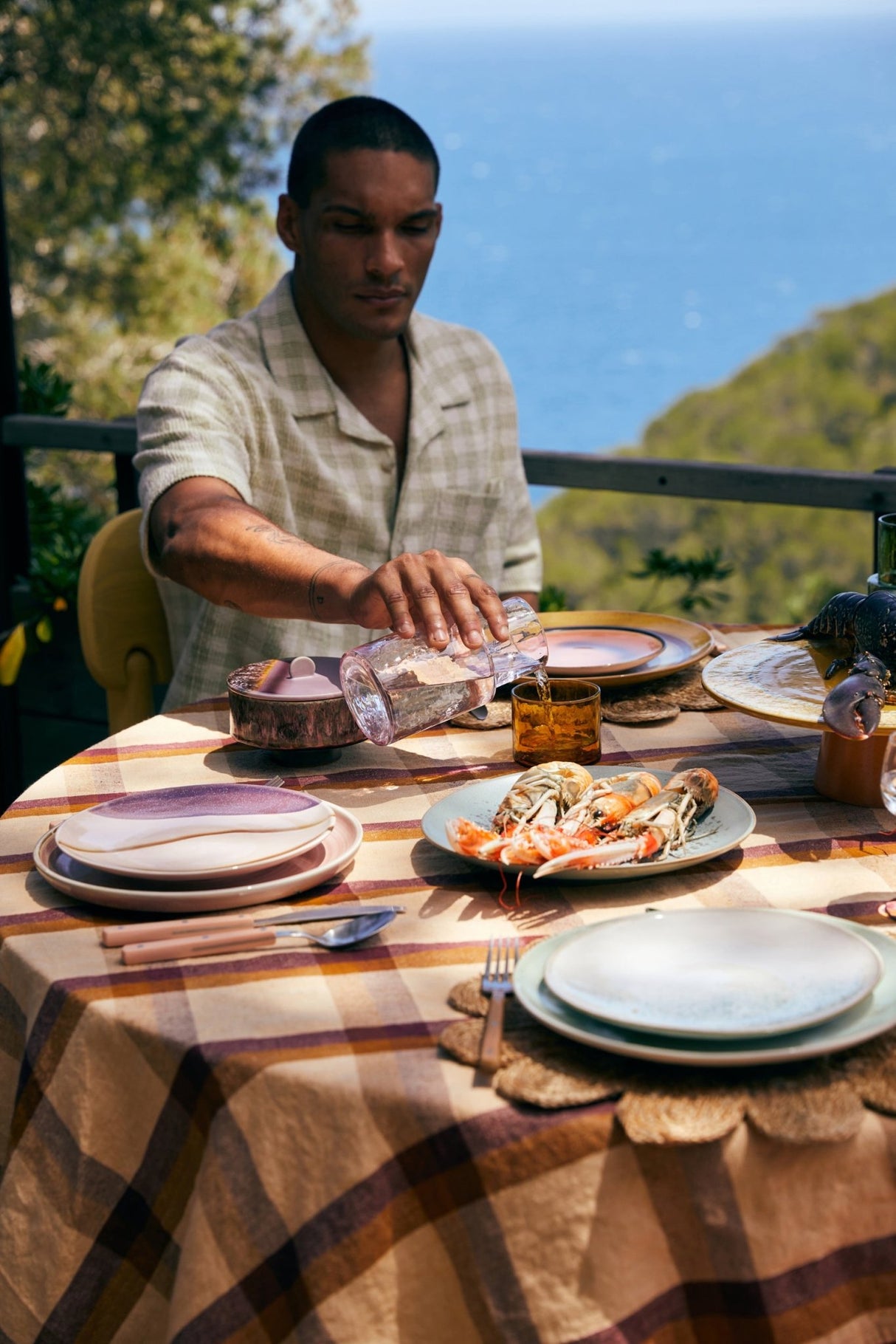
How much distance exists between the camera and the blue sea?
47344 millimetres

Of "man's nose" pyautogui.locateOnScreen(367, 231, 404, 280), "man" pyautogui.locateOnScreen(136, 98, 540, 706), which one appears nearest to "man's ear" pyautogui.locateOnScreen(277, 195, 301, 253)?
"man" pyautogui.locateOnScreen(136, 98, 540, 706)

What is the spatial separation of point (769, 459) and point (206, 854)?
2549 cm

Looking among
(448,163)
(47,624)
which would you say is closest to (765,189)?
(448,163)

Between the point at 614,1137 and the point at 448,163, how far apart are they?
180 ft

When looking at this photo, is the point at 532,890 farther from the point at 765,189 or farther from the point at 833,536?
the point at 765,189

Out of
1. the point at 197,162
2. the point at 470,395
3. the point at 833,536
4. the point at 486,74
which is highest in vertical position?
the point at 486,74

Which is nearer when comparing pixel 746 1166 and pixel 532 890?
pixel 746 1166

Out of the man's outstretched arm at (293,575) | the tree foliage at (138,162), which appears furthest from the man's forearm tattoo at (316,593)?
the tree foliage at (138,162)

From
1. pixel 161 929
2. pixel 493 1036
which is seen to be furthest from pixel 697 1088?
pixel 161 929

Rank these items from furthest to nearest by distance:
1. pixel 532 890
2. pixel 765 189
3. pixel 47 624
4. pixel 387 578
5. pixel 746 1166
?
pixel 765 189 → pixel 47 624 → pixel 387 578 → pixel 532 890 → pixel 746 1166

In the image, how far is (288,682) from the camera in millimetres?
1626

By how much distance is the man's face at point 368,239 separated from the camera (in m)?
2.37

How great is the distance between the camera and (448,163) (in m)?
52.5

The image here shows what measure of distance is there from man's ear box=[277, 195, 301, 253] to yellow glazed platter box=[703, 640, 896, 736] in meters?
1.29
